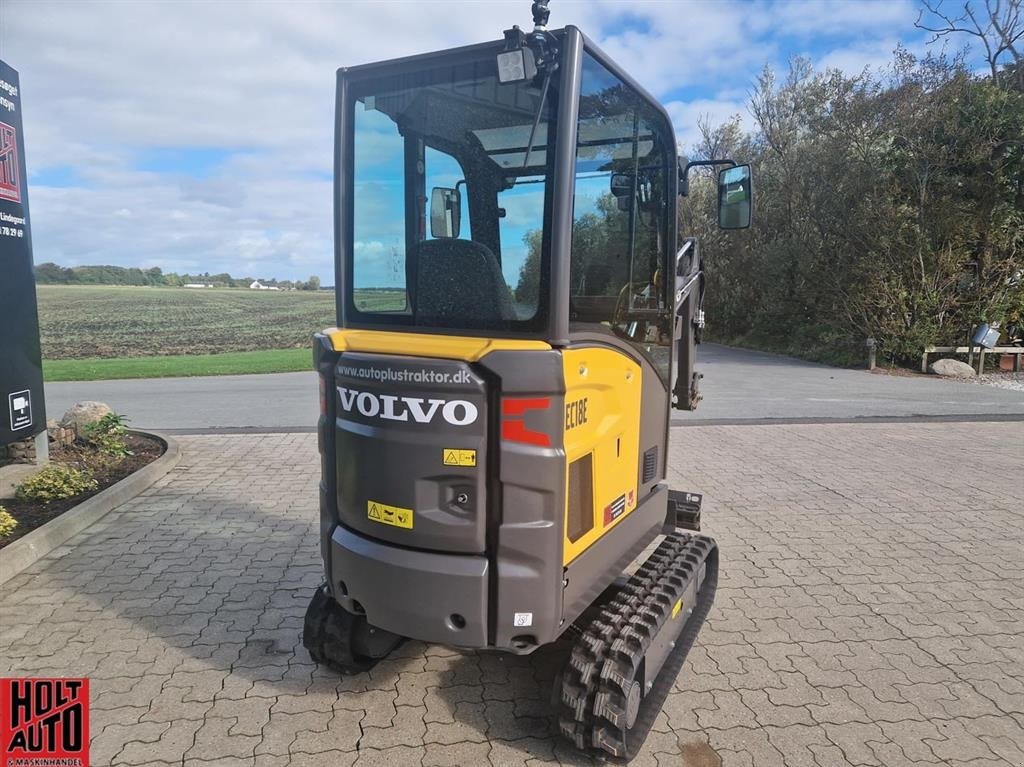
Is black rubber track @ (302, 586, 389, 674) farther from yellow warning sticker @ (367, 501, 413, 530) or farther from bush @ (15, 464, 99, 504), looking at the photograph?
bush @ (15, 464, 99, 504)

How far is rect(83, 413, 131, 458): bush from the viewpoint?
709cm

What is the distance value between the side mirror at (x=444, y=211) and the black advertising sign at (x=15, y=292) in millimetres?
4875

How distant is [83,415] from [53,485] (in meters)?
2.35

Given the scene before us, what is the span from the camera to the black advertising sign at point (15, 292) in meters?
5.92

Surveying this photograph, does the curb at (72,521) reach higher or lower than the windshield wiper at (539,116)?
lower

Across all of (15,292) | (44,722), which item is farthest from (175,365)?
(44,722)

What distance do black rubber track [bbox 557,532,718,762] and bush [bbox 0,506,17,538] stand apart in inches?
164

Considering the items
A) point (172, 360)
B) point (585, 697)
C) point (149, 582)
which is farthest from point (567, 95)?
point (172, 360)

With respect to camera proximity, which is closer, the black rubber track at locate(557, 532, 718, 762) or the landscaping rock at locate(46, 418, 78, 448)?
the black rubber track at locate(557, 532, 718, 762)

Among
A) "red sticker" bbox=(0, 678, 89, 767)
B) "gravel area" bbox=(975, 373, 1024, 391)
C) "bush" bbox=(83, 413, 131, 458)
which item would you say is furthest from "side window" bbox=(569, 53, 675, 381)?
"gravel area" bbox=(975, 373, 1024, 391)

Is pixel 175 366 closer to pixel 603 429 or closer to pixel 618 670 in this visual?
pixel 603 429

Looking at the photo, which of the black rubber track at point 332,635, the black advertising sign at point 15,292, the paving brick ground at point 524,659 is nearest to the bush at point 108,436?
the black advertising sign at point 15,292

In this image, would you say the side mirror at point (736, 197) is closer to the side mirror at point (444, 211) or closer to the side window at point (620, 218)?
the side window at point (620, 218)

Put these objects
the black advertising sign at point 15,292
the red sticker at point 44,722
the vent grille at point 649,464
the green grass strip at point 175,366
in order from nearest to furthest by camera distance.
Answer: the red sticker at point 44,722, the vent grille at point 649,464, the black advertising sign at point 15,292, the green grass strip at point 175,366
